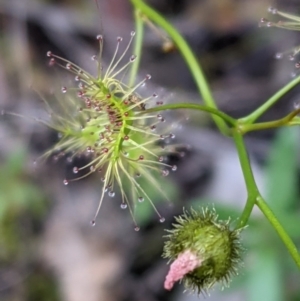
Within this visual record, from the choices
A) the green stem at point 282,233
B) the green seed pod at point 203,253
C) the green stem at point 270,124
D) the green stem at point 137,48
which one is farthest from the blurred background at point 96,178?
the green seed pod at point 203,253

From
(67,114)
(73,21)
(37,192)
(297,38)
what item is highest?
(73,21)

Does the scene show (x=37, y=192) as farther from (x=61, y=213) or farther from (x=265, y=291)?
(x=265, y=291)

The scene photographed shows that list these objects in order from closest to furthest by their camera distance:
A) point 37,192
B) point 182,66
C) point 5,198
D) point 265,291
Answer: point 265,291 < point 5,198 < point 37,192 < point 182,66

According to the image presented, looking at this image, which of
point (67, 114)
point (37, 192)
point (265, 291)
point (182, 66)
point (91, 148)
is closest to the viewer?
point (91, 148)

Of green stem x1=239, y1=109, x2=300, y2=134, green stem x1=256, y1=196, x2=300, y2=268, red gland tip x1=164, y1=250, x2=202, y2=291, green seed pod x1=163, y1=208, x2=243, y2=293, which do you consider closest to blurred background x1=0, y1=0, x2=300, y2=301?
green stem x1=239, y1=109, x2=300, y2=134

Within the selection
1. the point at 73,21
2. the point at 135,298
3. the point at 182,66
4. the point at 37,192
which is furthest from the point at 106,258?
the point at 73,21

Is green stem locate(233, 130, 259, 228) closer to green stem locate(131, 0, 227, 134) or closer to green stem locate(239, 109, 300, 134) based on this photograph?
green stem locate(239, 109, 300, 134)
